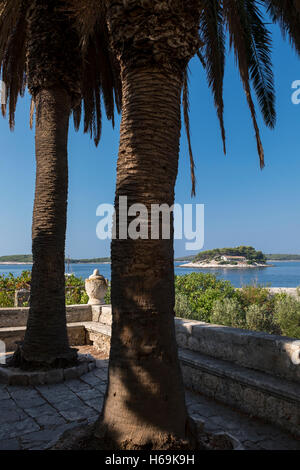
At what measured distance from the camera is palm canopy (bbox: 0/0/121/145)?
5.41 meters

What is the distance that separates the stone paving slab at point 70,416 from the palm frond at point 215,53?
350 centimetres

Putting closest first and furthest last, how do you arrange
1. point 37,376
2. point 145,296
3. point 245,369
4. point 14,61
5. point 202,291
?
point 145,296, point 245,369, point 37,376, point 14,61, point 202,291

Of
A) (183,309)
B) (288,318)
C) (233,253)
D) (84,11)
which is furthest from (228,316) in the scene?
(233,253)

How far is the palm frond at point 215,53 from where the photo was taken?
4891 mm

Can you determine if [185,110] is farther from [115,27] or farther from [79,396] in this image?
[79,396]

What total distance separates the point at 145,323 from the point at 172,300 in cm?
30

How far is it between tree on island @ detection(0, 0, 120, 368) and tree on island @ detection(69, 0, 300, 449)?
2.85 metres

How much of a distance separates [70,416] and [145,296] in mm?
2225

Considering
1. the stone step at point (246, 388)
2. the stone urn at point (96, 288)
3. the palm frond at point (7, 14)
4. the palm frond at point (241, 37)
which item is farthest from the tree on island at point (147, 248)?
the stone urn at point (96, 288)

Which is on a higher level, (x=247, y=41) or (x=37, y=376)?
(x=247, y=41)

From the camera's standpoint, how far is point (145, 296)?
2586 millimetres

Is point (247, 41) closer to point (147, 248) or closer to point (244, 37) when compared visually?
point (244, 37)

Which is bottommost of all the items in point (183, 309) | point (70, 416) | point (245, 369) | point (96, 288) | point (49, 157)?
point (183, 309)
